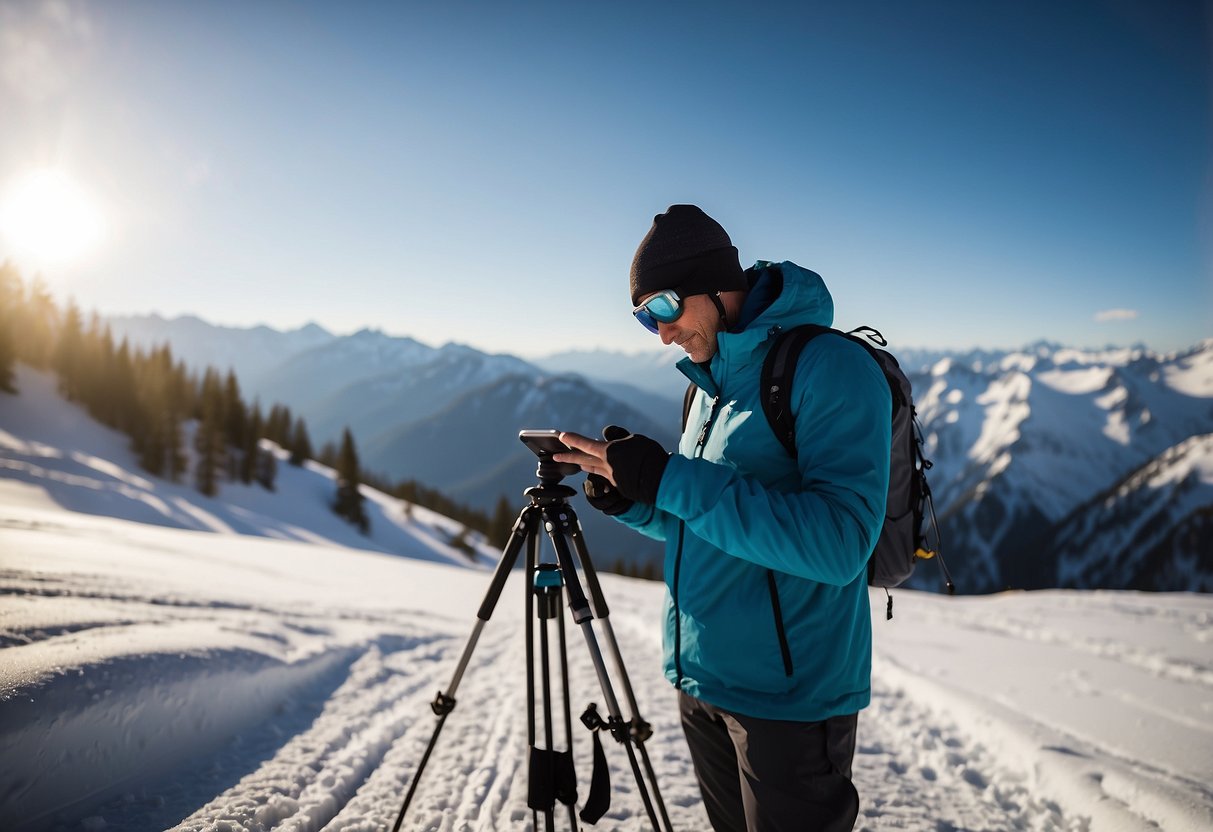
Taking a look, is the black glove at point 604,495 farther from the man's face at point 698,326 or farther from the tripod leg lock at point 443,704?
the tripod leg lock at point 443,704

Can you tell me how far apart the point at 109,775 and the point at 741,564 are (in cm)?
448

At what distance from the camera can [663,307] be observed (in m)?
2.45

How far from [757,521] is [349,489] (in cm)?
5595

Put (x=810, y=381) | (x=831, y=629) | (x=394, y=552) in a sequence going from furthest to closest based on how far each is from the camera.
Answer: (x=394, y=552) < (x=831, y=629) < (x=810, y=381)

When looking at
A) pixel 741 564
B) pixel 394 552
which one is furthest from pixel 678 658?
pixel 394 552

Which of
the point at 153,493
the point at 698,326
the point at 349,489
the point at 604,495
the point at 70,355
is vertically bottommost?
the point at 153,493

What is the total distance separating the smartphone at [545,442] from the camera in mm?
2396

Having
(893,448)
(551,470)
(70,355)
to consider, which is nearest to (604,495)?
(551,470)

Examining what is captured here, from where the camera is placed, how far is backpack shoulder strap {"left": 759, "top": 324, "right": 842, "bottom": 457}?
2.02 metres

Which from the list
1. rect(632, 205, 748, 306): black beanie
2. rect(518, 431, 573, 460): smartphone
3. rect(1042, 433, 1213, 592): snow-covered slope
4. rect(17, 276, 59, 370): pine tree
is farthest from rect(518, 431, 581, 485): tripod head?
rect(1042, 433, 1213, 592): snow-covered slope

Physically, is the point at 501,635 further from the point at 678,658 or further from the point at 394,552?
the point at 394,552

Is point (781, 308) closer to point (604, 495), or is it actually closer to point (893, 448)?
point (893, 448)

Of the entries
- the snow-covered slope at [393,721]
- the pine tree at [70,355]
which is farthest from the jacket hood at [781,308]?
the pine tree at [70,355]

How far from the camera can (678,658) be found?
2.44 metres
